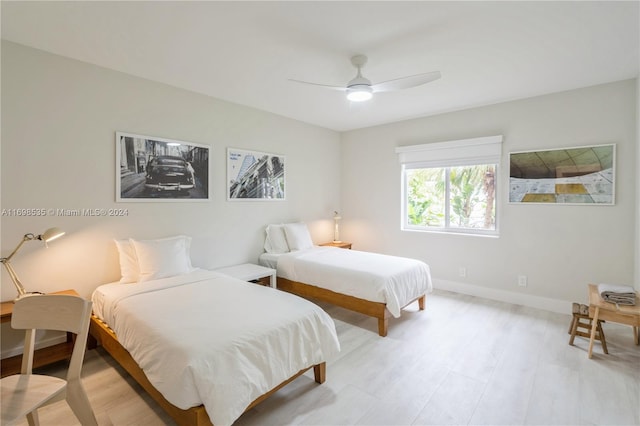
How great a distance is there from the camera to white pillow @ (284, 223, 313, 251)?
4246 millimetres

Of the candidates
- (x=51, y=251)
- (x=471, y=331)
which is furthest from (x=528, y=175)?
(x=51, y=251)

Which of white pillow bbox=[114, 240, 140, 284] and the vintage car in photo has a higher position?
the vintage car in photo

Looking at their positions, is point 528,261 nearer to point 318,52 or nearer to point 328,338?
point 328,338

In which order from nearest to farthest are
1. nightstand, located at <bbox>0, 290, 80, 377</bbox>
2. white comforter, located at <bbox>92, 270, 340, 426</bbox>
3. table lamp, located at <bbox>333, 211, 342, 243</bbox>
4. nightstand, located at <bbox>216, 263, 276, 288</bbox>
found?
white comforter, located at <bbox>92, 270, 340, 426</bbox>
nightstand, located at <bbox>0, 290, 80, 377</bbox>
nightstand, located at <bbox>216, 263, 276, 288</bbox>
table lamp, located at <bbox>333, 211, 342, 243</bbox>

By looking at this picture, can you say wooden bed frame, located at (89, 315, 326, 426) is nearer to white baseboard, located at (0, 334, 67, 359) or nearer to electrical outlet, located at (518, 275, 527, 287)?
white baseboard, located at (0, 334, 67, 359)

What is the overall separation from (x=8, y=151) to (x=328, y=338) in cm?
287

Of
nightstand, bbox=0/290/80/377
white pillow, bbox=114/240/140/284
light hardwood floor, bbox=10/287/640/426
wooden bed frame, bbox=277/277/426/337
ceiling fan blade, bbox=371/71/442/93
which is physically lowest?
light hardwood floor, bbox=10/287/640/426

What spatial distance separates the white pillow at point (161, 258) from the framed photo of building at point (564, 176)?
396cm

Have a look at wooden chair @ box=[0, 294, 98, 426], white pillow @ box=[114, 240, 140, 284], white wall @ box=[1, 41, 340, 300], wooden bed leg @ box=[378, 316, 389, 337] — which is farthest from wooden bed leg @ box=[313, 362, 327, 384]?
white wall @ box=[1, 41, 340, 300]

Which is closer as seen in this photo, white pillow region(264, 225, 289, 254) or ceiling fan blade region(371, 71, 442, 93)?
ceiling fan blade region(371, 71, 442, 93)

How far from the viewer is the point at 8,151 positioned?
91.4 inches

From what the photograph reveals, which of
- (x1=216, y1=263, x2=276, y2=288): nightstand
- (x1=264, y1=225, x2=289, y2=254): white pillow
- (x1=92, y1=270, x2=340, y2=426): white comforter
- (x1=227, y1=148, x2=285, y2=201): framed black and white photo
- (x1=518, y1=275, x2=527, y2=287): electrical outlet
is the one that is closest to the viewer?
(x1=92, y1=270, x2=340, y2=426): white comforter

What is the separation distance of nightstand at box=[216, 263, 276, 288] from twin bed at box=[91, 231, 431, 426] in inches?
16.4

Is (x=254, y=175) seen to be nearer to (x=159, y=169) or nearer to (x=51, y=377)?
(x=159, y=169)
